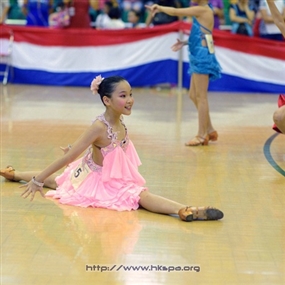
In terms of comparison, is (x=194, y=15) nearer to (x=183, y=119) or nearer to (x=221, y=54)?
(x=183, y=119)

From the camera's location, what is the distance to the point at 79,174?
5.30 metres

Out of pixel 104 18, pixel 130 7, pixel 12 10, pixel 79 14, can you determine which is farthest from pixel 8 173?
pixel 130 7

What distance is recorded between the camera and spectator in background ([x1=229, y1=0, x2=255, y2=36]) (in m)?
12.5

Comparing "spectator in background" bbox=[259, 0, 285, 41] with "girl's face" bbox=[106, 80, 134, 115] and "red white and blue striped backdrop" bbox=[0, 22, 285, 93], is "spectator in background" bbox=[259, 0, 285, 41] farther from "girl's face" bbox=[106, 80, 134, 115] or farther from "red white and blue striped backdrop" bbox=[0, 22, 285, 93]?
"girl's face" bbox=[106, 80, 134, 115]

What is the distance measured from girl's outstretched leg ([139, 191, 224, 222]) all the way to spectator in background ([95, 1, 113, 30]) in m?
8.62

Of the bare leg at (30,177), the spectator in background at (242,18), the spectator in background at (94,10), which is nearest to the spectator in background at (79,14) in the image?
the spectator in background at (94,10)

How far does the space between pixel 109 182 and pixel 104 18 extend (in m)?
8.70

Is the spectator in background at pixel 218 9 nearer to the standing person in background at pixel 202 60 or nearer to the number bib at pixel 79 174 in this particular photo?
the standing person in background at pixel 202 60

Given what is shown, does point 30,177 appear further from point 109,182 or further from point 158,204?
point 158,204

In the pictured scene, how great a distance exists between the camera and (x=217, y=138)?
8180 millimetres

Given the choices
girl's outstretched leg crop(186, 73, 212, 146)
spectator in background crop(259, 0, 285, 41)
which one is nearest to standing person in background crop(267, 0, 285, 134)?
girl's outstretched leg crop(186, 73, 212, 146)

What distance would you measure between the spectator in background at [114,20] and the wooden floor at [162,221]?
4306mm

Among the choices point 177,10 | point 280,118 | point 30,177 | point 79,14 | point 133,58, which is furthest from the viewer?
point 79,14

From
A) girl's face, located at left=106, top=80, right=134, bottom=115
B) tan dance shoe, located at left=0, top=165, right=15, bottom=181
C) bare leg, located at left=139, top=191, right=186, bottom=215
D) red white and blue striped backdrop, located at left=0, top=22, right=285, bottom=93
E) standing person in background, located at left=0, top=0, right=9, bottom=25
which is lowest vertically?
red white and blue striped backdrop, located at left=0, top=22, right=285, bottom=93
